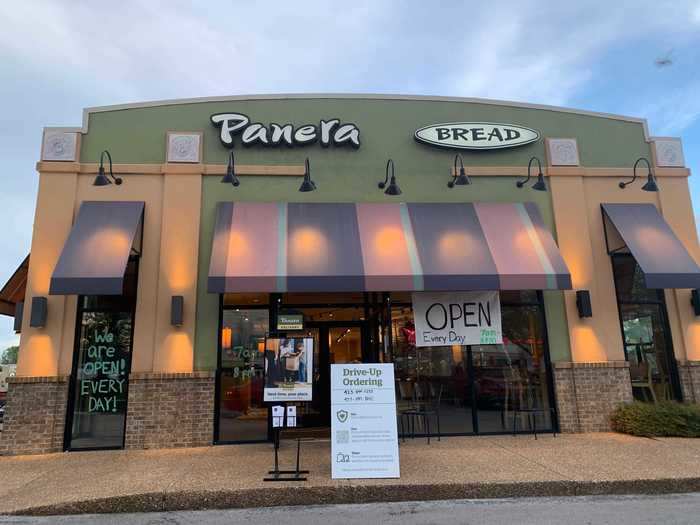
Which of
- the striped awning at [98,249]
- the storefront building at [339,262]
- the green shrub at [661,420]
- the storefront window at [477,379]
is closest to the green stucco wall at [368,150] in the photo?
the storefront building at [339,262]

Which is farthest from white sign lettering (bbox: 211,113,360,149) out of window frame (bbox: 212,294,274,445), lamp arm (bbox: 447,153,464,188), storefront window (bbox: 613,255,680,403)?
storefront window (bbox: 613,255,680,403)

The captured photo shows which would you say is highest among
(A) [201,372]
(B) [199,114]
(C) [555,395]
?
(B) [199,114]

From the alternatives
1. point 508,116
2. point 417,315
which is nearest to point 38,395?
point 417,315

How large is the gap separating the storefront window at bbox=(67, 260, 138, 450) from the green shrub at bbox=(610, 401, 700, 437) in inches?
349

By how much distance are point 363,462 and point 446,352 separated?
3.60 metres

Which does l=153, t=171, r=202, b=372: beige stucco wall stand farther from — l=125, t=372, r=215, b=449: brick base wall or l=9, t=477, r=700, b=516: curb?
l=9, t=477, r=700, b=516: curb

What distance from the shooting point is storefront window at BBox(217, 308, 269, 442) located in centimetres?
895

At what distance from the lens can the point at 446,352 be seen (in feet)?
31.2

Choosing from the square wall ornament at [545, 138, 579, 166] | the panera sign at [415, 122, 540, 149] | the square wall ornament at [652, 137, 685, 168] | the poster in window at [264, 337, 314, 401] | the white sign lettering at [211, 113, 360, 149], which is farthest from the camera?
the square wall ornament at [652, 137, 685, 168]

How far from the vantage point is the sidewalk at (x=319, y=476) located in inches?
229

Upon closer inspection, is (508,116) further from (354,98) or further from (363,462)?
(363,462)

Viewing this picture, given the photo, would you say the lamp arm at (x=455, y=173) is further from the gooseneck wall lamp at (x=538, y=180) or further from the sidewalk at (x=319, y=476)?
the sidewalk at (x=319, y=476)

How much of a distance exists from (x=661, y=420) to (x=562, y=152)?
17.7ft

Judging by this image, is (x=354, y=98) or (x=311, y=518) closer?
(x=311, y=518)
